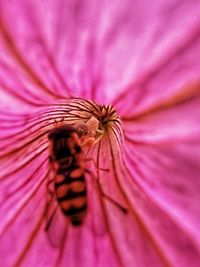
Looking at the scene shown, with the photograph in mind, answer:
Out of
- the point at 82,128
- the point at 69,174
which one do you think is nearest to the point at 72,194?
the point at 69,174

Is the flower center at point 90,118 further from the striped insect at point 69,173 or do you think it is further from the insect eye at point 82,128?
the striped insect at point 69,173

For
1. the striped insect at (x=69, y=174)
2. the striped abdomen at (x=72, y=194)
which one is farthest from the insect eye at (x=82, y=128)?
the striped abdomen at (x=72, y=194)

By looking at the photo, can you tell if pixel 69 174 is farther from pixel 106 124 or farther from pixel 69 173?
pixel 106 124

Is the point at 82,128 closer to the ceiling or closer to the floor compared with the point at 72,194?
closer to the ceiling

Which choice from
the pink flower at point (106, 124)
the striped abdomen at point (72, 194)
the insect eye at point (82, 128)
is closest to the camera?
the pink flower at point (106, 124)

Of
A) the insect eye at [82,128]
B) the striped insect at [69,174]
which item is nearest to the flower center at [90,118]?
the insect eye at [82,128]

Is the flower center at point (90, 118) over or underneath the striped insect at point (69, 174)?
over

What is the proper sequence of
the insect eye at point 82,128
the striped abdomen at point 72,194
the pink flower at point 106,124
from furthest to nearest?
1. the insect eye at point 82,128
2. the striped abdomen at point 72,194
3. the pink flower at point 106,124

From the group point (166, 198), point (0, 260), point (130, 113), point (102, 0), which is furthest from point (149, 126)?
point (0, 260)

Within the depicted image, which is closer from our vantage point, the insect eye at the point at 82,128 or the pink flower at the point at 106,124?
the pink flower at the point at 106,124

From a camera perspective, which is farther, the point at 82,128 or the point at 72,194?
the point at 82,128
